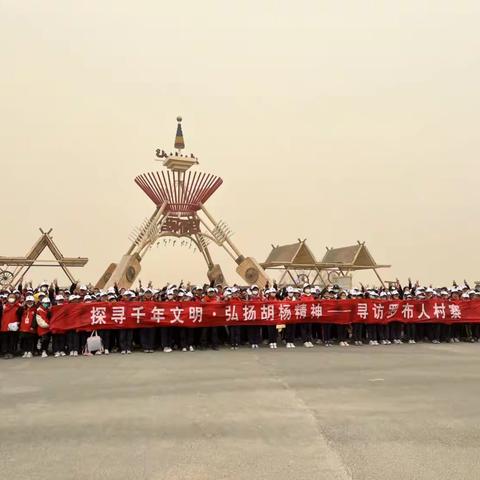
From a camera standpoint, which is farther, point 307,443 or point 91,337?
point 91,337

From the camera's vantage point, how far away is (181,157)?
111 feet

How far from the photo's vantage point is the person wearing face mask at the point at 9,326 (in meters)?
15.1

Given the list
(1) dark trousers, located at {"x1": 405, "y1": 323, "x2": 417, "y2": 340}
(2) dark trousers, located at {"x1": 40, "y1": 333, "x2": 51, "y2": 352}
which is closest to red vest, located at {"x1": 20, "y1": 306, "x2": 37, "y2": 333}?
(2) dark trousers, located at {"x1": 40, "y1": 333, "x2": 51, "y2": 352}

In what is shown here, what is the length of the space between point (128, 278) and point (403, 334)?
16.0 metres

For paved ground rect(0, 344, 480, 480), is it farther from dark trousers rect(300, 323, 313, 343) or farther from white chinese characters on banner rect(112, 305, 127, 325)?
dark trousers rect(300, 323, 313, 343)

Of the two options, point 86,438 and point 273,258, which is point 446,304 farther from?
point 273,258

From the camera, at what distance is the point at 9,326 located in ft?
48.9

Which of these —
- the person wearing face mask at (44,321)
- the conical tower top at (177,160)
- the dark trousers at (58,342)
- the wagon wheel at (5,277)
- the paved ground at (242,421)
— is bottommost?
the paved ground at (242,421)

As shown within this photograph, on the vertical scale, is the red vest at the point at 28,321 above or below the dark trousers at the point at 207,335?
above

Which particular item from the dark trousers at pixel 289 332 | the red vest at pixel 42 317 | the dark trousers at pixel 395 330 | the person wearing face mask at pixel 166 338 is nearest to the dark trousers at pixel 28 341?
the red vest at pixel 42 317

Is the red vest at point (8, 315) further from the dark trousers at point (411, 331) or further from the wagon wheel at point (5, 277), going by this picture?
the wagon wheel at point (5, 277)

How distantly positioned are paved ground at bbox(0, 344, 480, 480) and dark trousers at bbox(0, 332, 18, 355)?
275 cm

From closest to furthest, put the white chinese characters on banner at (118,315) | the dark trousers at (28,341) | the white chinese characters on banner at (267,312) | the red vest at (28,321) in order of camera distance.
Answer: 1. the red vest at (28,321)
2. the dark trousers at (28,341)
3. the white chinese characters on banner at (118,315)
4. the white chinese characters on banner at (267,312)

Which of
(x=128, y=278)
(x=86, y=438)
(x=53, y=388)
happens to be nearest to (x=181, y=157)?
(x=128, y=278)
